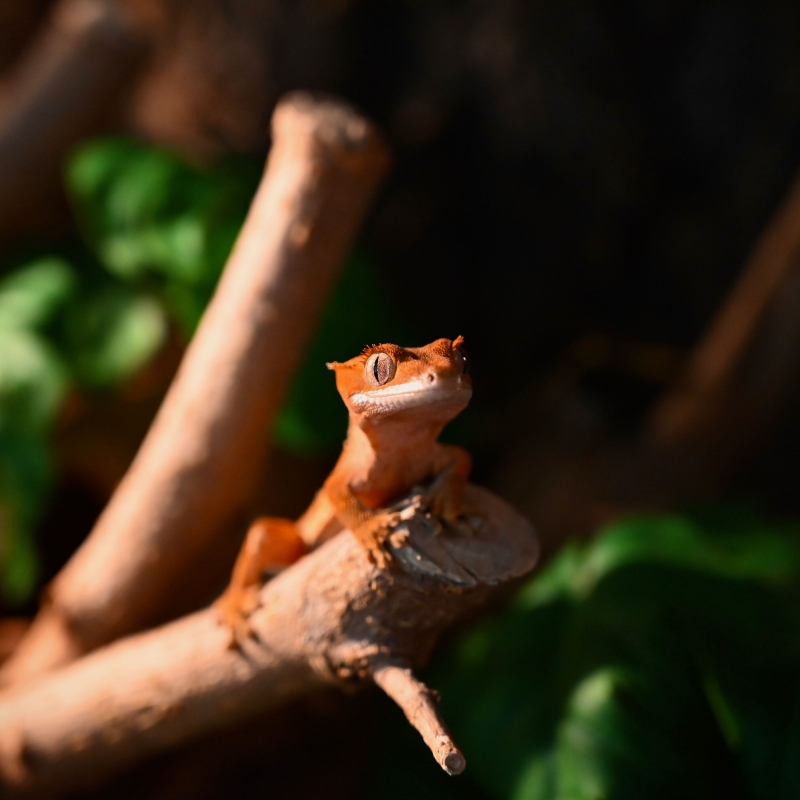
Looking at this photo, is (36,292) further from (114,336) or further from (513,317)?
(513,317)

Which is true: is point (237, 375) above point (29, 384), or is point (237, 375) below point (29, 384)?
above

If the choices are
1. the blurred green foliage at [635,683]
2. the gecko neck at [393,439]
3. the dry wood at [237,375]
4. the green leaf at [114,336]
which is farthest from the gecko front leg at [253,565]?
the green leaf at [114,336]

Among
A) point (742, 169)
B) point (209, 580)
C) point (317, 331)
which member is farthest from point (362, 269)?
point (742, 169)

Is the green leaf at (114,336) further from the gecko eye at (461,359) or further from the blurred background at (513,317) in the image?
the gecko eye at (461,359)

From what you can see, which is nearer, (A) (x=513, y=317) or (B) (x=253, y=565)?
(B) (x=253, y=565)

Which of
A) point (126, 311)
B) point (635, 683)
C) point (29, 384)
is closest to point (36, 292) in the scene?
point (126, 311)
